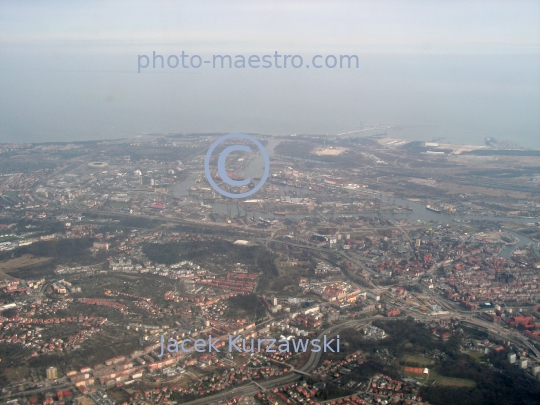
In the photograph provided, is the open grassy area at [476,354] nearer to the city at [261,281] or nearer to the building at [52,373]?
the city at [261,281]

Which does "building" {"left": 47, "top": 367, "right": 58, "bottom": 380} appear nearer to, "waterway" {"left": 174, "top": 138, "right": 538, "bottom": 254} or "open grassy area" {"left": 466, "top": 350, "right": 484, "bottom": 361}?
"open grassy area" {"left": 466, "top": 350, "right": 484, "bottom": 361}

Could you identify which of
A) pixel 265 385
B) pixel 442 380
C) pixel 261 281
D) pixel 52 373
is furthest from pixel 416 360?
pixel 52 373

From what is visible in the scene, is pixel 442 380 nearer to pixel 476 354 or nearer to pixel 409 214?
pixel 476 354

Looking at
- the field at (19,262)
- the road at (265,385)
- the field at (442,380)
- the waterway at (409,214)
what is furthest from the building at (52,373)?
the waterway at (409,214)

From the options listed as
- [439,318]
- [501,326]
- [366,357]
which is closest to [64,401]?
[366,357]

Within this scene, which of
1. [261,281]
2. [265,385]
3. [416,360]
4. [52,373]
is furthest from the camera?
[261,281]
